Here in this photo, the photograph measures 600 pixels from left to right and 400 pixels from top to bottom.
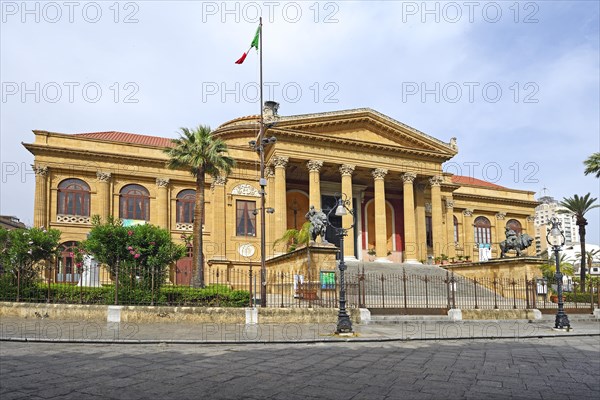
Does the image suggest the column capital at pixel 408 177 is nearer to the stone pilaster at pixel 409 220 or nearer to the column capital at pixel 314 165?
the stone pilaster at pixel 409 220

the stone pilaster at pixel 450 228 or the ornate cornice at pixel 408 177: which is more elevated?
the ornate cornice at pixel 408 177

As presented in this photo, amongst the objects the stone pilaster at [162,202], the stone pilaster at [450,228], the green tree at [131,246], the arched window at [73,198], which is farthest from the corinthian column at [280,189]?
the stone pilaster at [450,228]

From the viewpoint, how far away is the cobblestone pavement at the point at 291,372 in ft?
21.3

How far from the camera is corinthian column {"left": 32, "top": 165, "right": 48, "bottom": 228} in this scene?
3130cm

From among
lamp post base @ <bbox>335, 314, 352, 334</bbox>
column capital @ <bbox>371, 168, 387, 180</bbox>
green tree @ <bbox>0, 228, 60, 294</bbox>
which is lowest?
lamp post base @ <bbox>335, 314, 352, 334</bbox>

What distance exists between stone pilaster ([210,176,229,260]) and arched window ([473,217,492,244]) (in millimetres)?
23738

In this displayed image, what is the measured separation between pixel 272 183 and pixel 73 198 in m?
13.0

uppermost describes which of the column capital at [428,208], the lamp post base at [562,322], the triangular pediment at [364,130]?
the triangular pediment at [364,130]

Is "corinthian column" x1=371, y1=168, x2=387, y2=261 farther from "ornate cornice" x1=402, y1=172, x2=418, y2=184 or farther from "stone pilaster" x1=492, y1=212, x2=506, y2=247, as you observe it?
"stone pilaster" x1=492, y1=212, x2=506, y2=247

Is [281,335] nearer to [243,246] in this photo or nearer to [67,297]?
[67,297]

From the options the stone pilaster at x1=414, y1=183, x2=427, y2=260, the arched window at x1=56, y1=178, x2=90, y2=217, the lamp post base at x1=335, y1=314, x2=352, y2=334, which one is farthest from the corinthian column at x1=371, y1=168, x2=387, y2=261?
the lamp post base at x1=335, y1=314, x2=352, y2=334

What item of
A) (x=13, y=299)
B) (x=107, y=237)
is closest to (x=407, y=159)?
(x=107, y=237)

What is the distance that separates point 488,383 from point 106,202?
1186 inches

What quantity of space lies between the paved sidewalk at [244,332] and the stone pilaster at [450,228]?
22.2 meters
